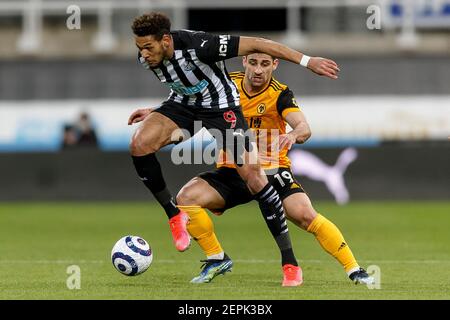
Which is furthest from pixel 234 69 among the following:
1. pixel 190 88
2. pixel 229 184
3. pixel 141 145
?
pixel 141 145

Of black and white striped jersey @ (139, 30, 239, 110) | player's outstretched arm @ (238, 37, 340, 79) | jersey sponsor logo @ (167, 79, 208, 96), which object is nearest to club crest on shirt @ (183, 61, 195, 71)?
black and white striped jersey @ (139, 30, 239, 110)

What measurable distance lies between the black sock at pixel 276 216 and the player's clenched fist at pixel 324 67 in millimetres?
1126

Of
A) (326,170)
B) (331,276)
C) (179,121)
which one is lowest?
(326,170)

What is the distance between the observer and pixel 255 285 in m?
9.28

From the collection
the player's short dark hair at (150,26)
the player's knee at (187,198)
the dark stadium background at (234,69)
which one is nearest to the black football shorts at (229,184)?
the player's knee at (187,198)

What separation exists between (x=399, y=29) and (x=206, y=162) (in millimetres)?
6709

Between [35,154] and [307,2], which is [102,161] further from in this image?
[307,2]

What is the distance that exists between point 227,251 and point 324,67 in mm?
4364

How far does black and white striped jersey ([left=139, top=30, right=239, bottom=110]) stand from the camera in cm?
909

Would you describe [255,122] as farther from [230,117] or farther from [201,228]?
[201,228]

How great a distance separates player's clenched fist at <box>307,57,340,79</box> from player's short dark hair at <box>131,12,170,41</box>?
1.24 meters

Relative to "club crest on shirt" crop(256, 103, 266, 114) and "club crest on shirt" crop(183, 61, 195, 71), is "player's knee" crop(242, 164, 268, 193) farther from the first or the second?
"club crest on shirt" crop(183, 61, 195, 71)

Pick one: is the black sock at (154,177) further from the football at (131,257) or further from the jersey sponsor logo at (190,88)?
the jersey sponsor logo at (190,88)

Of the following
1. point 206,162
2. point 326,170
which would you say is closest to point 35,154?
point 206,162
